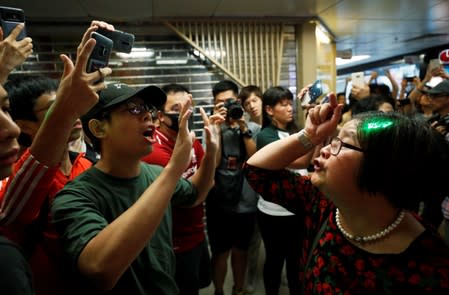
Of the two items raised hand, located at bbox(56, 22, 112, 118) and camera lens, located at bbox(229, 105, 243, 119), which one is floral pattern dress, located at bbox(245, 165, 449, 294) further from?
camera lens, located at bbox(229, 105, 243, 119)

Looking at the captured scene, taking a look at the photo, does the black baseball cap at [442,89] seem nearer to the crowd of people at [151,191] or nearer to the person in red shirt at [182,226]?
the crowd of people at [151,191]

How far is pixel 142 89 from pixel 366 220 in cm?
87

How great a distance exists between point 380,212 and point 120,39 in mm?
1040

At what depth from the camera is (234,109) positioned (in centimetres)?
214

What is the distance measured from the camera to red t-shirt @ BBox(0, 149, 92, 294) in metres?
0.95

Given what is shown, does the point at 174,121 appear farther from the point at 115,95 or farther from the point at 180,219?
the point at 115,95

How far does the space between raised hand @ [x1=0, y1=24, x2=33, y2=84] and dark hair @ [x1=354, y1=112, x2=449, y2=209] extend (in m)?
1.03

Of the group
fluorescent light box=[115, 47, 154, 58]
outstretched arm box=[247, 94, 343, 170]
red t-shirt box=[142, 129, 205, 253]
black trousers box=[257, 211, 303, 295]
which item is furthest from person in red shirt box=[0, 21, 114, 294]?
fluorescent light box=[115, 47, 154, 58]

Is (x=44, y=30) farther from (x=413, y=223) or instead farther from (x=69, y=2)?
(x=413, y=223)

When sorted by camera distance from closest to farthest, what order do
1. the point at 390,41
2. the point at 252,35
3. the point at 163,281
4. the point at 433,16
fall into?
the point at 163,281 < the point at 252,35 < the point at 433,16 < the point at 390,41

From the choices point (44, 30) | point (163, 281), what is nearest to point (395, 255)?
point (163, 281)

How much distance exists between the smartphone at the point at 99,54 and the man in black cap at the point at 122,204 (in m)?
0.18

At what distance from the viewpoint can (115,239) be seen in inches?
30.8

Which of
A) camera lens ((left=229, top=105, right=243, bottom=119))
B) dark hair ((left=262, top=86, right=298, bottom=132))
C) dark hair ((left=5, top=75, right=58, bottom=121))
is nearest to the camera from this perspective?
dark hair ((left=5, top=75, right=58, bottom=121))
